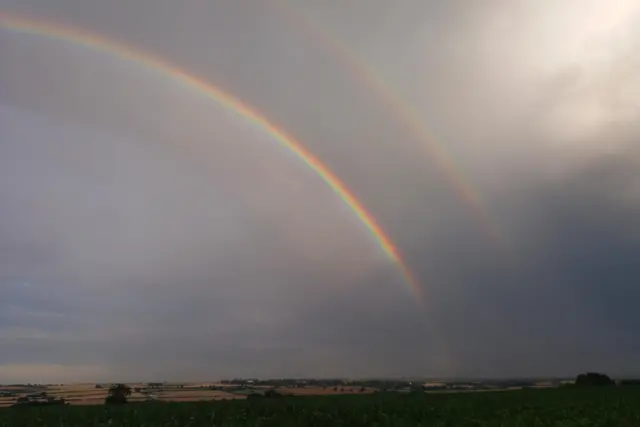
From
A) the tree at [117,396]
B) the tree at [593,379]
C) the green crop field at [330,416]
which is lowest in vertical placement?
the green crop field at [330,416]

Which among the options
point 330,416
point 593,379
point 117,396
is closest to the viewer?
point 330,416

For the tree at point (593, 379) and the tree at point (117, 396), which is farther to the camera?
the tree at point (593, 379)

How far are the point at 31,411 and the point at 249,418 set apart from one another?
1272 centimetres

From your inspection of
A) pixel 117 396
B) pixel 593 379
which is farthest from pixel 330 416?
pixel 593 379

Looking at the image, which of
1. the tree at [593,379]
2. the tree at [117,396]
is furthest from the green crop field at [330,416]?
the tree at [593,379]

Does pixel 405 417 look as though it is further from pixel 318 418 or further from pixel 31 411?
pixel 31 411

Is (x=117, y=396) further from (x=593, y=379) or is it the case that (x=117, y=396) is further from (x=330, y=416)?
(x=593, y=379)

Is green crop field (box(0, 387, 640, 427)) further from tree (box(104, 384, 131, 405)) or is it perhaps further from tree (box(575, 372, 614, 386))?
tree (box(575, 372, 614, 386))

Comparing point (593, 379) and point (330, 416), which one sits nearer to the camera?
point (330, 416)

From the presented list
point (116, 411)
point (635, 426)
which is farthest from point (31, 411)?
point (635, 426)

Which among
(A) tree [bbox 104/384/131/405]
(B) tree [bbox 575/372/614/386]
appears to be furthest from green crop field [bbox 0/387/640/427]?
(B) tree [bbox 575/372/614/386]

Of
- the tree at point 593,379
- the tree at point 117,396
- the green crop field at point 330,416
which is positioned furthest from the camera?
the tree at point 593,379

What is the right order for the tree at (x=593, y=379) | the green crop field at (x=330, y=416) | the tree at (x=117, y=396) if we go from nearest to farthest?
the green crop field at (x=330, y=416)
the tree at (x=117, y=396)
the tree at (x=593, y=379)

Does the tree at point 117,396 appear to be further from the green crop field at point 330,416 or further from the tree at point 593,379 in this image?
the tree at point 593,379
